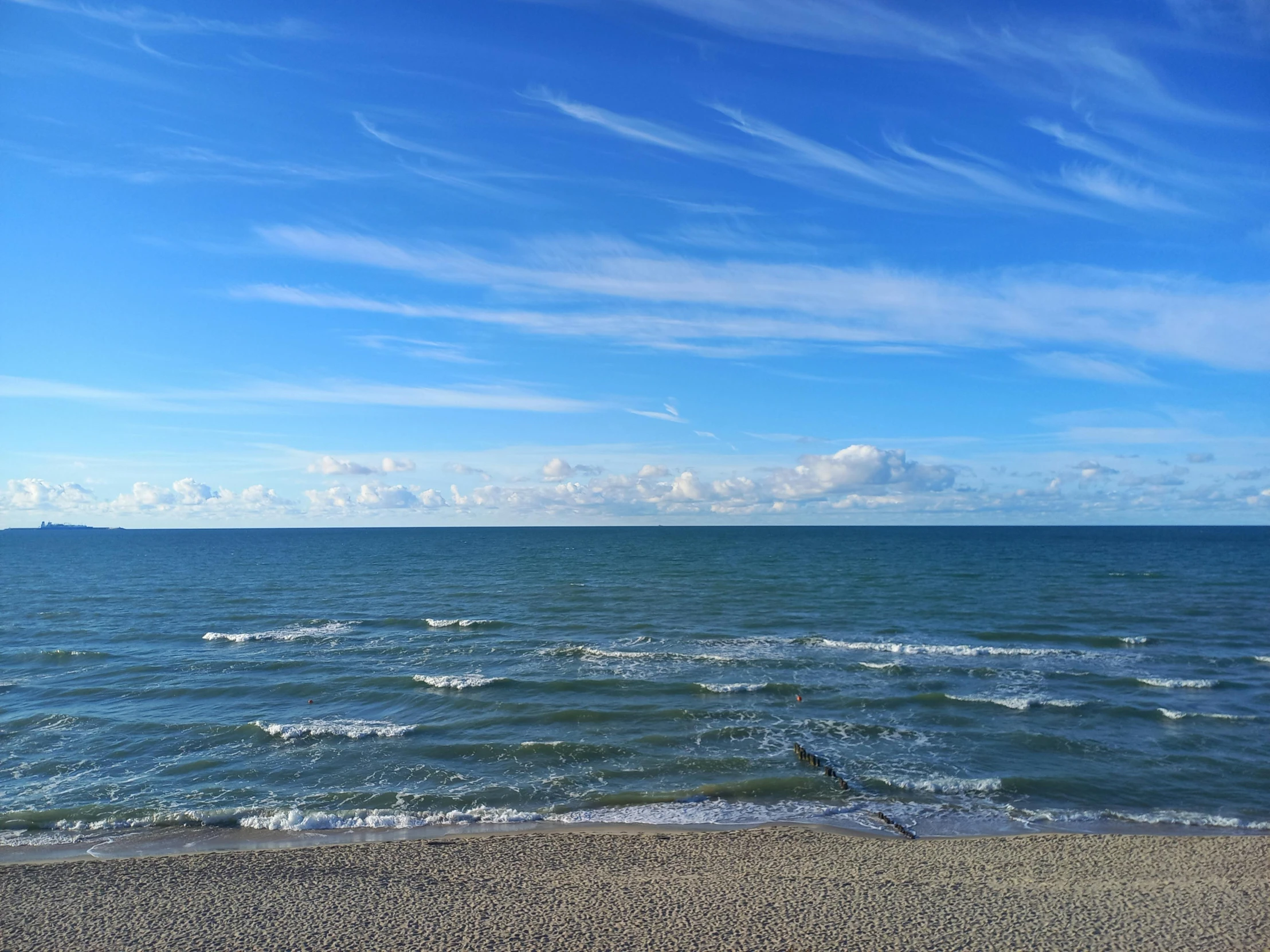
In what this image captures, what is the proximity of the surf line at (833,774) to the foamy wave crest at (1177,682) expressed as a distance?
14882 mm

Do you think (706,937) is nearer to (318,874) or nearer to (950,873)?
(950,873)

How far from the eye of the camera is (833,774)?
58.2ft

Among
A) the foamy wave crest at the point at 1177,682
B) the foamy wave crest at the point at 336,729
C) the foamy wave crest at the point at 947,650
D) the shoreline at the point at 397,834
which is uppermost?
the foamy wave crest at the point at 947,650

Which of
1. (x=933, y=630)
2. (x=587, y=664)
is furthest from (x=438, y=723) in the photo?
(x=933, y=630)

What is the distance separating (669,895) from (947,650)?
23478mm

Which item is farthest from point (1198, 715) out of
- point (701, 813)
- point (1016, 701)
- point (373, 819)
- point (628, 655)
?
point (373, 819)

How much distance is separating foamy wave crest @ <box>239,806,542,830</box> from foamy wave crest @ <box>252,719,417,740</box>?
4886 millimetres

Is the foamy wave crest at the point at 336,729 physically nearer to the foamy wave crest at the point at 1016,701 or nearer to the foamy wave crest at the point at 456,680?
the foamy wave crest at the point at 456,680

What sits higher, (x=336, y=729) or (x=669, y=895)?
(x=669, y=895)

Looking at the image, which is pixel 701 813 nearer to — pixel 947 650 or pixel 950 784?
pixel 950 784

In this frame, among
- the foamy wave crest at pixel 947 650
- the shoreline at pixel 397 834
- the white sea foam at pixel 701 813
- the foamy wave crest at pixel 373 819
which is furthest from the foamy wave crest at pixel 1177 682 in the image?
the foamy wave crest at pixel 373 819

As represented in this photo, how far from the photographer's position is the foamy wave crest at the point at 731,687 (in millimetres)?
24797

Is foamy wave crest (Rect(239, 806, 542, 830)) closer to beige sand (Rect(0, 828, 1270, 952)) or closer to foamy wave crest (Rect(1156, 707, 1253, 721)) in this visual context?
beige sand (Rect(0, 828, 1270, 952))

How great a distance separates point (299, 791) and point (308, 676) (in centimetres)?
1122
